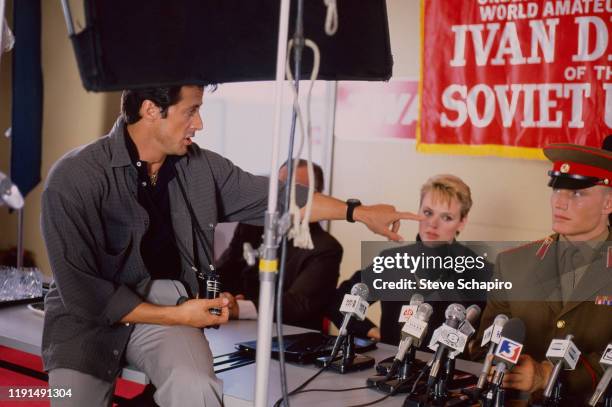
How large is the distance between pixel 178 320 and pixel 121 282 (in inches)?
9.5

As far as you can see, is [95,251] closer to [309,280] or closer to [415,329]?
[415,329]

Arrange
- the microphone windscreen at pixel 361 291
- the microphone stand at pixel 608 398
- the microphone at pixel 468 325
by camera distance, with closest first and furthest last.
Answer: the microphone stand at pixel 608 398
the microphone at pixel 468 325
the microphone windscreen at pixel 361 291

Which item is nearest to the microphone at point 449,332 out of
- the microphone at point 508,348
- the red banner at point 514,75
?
the microphone at point 508,348

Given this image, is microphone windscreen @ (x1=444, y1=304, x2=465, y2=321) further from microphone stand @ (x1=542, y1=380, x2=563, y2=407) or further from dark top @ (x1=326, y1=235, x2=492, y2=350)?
dark top @ (x1=326, y1=235, x2=492, y2=350)

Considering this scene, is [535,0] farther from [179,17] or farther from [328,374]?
[179,17]

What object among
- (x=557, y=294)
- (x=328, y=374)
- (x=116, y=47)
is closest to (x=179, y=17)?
(x=116, y=47)

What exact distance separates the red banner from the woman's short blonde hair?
0.67 m

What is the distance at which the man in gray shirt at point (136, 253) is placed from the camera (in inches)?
82.9

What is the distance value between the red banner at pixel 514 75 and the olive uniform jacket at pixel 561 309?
1195mm

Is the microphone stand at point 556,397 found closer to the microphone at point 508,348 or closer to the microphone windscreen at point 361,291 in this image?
the microphone at point 508,348

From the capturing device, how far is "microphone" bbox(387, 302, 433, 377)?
6.83ft

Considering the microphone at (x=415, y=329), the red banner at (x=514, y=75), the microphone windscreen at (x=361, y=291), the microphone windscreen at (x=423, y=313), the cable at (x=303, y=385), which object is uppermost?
the red banner at (x=514, y=75)

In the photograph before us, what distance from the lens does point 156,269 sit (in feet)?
7.66

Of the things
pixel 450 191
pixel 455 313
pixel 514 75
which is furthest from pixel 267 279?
pixel 514 75
